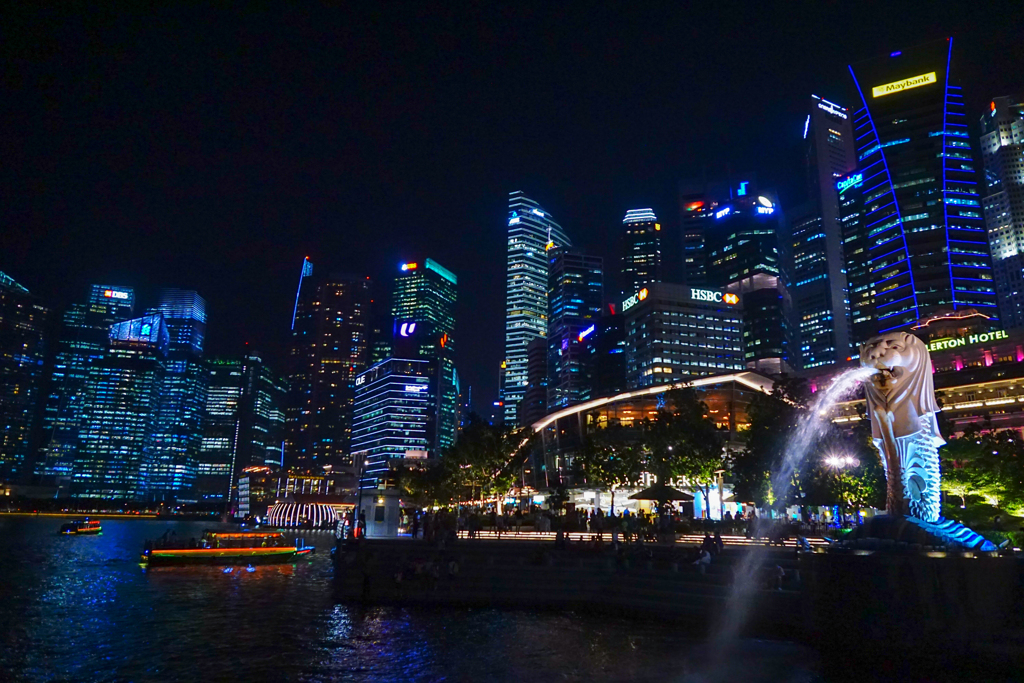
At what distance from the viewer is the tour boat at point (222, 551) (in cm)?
5099

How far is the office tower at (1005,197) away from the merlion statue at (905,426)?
16757cm

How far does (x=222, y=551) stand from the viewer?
175 feet

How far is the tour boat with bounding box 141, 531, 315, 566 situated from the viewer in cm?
5099

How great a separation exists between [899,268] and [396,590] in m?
181

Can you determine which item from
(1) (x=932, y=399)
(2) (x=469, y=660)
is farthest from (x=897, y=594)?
(2) (x=469, y=660)

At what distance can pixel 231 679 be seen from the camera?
19.6m

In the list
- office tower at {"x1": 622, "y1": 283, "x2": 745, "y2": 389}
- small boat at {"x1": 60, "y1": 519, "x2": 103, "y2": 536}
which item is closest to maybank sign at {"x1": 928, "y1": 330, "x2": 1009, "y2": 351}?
office tower at {"x1": 622, "y1": 283, "x2": 745, "y2": 389}

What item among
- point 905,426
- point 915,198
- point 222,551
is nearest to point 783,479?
point 905,426

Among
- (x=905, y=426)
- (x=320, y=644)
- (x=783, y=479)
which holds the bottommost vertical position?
(x=320, y=644)

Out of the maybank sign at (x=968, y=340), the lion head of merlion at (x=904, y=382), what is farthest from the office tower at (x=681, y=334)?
the lion head of merlion at (x=904, y=382)

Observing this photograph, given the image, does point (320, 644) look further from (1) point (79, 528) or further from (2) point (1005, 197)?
(2) point (1005, 197)

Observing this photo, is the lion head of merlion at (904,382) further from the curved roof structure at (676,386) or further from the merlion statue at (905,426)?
the curved roof structure at (676,386)

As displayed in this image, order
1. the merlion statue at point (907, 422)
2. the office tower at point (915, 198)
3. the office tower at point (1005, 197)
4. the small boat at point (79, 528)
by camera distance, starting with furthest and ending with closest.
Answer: the office tower at point (915, 198) < the office tower at point (1005, 197) < the small boat at point (79, 528) < the merlion statue at point (907, 422)

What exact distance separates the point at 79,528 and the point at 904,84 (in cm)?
22642
